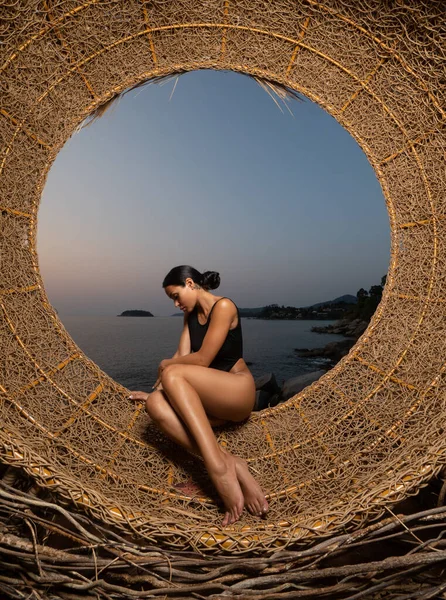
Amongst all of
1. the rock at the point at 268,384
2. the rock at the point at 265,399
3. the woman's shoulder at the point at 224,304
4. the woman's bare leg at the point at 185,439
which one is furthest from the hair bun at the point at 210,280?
the rock at the point at 268,384

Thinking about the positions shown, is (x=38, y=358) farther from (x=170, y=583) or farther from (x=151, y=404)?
(x=170, y=583)

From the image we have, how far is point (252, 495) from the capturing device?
158 centimetres

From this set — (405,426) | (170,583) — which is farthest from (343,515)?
(405,426)

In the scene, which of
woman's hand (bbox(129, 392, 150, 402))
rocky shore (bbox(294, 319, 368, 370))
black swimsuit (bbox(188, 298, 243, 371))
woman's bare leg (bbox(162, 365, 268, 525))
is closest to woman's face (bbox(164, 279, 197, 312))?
black swimsuit (bbox(188, 298, 243, 371))

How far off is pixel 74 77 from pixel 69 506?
1672mm

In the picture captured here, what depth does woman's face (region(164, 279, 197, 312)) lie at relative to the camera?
5.97ft

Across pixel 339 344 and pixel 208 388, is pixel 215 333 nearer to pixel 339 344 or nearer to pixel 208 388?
pixel 208 388

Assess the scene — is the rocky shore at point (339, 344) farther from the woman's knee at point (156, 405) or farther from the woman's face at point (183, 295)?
the woman's knee at point (156, 405)

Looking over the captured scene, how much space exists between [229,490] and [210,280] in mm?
856

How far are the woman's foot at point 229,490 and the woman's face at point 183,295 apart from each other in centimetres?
67

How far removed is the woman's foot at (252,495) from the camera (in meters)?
1.58

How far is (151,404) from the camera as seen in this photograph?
1699mm

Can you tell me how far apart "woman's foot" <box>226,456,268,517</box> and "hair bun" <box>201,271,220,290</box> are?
764 millimetres

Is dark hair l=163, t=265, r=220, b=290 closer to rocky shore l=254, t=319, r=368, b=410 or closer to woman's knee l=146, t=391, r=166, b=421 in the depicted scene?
woman's knee l=146, t=391, r=166, b=421
